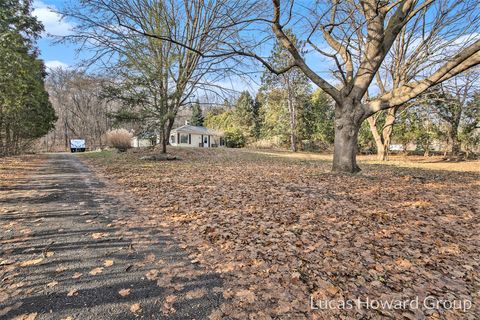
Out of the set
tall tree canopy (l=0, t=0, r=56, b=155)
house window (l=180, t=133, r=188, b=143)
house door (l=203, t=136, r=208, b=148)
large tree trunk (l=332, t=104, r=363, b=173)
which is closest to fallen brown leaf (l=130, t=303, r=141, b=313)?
large tree trunk (l=332, t=104, r=363, b=173)

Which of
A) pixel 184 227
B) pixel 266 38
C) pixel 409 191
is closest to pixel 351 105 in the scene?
pixel 409 191

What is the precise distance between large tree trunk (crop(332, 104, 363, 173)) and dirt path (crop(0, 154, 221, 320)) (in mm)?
6104

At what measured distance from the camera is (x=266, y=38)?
8242mm

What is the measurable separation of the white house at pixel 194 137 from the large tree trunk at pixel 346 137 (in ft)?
91.1

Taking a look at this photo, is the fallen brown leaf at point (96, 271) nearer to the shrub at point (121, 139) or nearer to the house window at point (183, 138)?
the shrub at point (121, 139)

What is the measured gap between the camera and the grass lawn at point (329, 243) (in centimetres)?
211

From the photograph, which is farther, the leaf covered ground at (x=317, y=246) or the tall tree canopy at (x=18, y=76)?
the tall tree canopy at (x=18, y=76)

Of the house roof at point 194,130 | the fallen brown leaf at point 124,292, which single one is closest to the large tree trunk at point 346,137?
the fallen brown leaf at point 124,292

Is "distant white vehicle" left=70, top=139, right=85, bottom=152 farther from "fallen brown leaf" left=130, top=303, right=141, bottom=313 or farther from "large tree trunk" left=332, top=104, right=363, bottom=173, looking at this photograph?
"fallen brown leaf" left=130, top=303, right=141, bottom=313

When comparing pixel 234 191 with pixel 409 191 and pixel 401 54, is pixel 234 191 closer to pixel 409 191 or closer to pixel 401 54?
pixel 409 191

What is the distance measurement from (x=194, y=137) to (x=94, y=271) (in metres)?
34.6

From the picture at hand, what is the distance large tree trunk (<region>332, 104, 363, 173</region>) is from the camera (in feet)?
24.2

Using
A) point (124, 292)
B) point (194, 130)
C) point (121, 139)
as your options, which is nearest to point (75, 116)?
point (194, 130)

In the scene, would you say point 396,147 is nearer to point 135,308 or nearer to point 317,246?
point 317,246
